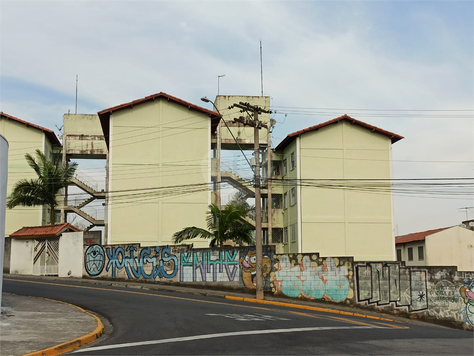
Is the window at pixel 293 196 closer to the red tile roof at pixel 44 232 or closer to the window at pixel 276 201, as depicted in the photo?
the window at pixel 276 201

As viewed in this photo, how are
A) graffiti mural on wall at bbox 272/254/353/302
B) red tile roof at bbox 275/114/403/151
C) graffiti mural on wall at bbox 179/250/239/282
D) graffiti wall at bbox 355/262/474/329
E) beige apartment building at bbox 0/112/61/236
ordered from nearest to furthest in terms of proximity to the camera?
graffiti wall at bbox 355/262/474/329 → graffiti mural on wall at bbox 272/254/353/302 → graffiti mural on wall at bbox 179/250/239/282 → red tile roof at bbox 275/114/403/151 → beige apartment building at bbox 0/112/61/236

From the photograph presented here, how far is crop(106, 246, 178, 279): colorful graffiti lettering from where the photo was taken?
3003 cm

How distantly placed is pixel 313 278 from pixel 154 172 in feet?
62.1

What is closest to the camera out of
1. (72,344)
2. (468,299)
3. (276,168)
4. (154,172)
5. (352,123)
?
(72,344)

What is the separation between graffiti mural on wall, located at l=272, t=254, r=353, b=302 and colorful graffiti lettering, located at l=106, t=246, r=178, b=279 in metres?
6.53

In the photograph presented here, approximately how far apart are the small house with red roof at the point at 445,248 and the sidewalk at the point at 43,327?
35293mm

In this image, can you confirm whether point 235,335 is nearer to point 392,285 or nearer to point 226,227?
point 392,285

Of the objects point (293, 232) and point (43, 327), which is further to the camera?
point (293, 232)

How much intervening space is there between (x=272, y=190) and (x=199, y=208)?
10.7 metres

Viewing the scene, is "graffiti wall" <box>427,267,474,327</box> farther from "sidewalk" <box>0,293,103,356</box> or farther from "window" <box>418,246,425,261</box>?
"window" <box>418,246,425,261</box>

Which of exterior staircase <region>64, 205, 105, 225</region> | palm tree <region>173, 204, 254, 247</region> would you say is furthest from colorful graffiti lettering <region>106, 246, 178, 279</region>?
exterior staircase <region>64, 205, 105, 225</region>

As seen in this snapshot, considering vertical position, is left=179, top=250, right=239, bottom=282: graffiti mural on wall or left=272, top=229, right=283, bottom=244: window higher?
left=272, top=229, right=283, bottom=244: window

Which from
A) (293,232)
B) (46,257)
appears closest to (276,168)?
(293,232)

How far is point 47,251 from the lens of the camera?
110 ft
